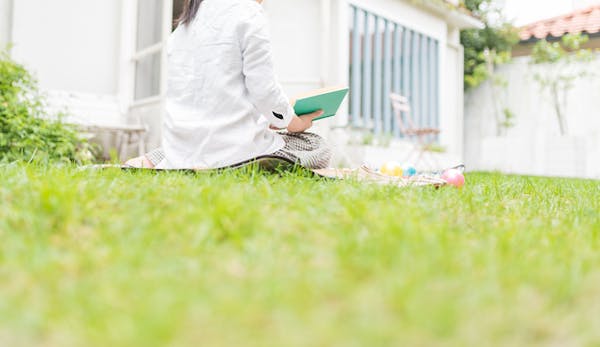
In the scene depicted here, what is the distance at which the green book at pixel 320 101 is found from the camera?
2701mm

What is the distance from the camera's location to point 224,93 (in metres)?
2.58

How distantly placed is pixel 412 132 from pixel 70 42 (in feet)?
14.4

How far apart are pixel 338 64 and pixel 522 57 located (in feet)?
17.6

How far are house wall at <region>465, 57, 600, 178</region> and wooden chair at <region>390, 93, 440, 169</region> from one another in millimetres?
1388

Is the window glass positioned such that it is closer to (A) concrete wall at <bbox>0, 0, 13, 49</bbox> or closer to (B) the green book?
(A) concrete wall at <bbox>0, 0, 13, 49</bbox>

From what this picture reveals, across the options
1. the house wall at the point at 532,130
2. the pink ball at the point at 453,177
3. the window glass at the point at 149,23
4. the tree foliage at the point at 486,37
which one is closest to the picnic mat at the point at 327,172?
the pink ball at the point at 453,177

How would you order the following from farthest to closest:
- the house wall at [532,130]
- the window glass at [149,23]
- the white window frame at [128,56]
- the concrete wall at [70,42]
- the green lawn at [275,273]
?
the house wall at [532,130], the white window frame at [128,56], the window glass at [149,23], the concrete wall at [70,42], the green lawn at [275,273]

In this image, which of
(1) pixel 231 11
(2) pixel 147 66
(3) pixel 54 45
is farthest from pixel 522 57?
(1) pixel 231 11

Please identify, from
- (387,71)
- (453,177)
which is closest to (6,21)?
(387,71)

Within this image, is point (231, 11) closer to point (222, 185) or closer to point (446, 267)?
point (222, 185)

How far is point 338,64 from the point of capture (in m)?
6.12

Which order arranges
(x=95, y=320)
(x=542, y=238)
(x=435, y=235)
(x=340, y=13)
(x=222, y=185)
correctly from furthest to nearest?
(x=340, y=13) → (x=222, y=185) → (x=542, y=238) → (x=435, y=235) → (x=95, y=320)

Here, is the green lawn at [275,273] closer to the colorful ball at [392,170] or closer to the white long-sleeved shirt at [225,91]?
the white long-sleeved shirt at [225,91]

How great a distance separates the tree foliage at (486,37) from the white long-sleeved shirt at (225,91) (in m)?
7.65
